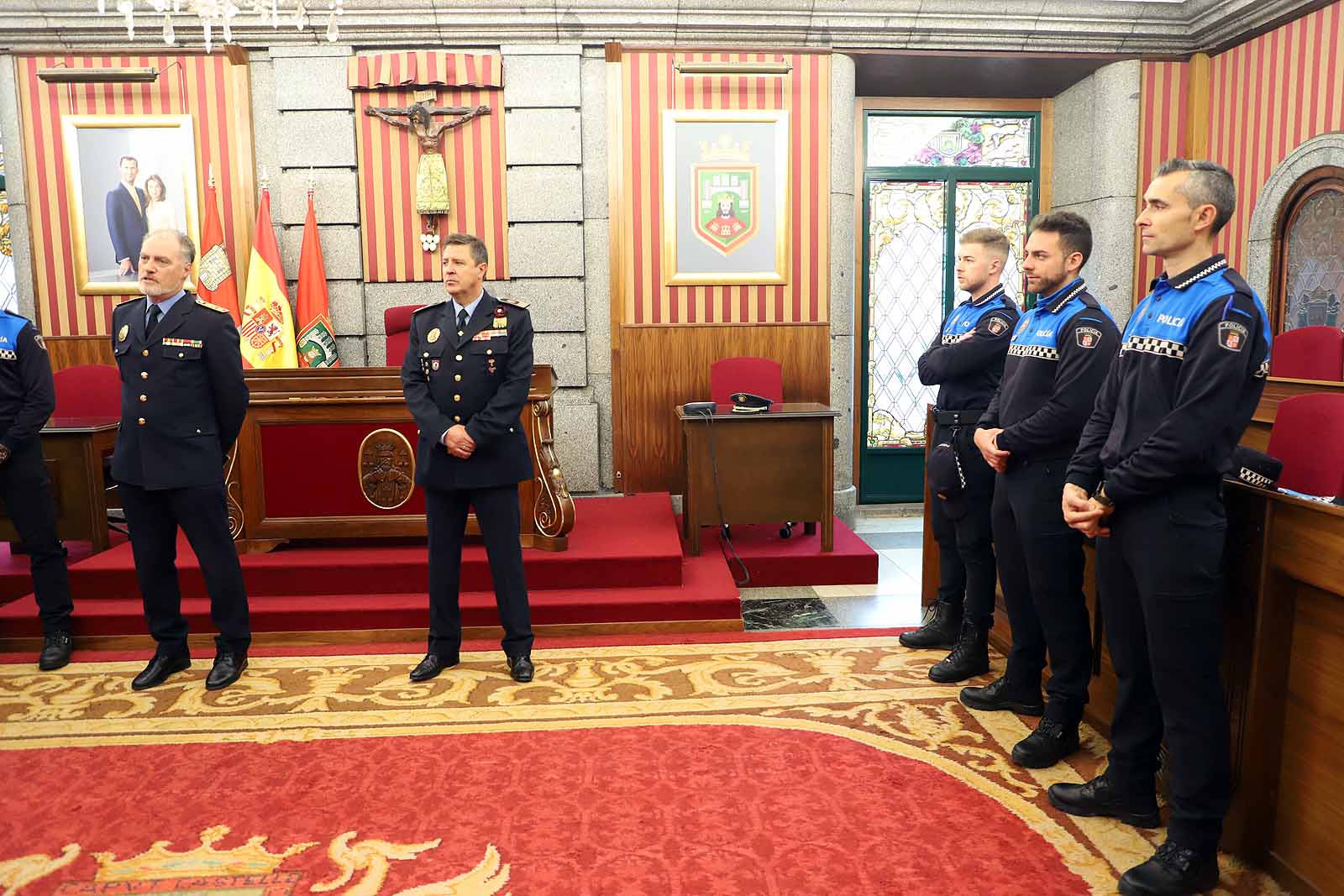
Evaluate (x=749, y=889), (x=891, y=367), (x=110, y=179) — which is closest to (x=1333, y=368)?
(x=891, y=367)

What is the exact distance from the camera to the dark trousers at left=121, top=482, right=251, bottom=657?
3289 mm

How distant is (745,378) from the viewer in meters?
5.84

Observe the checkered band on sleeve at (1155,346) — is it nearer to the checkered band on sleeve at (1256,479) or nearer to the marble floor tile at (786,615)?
the checkered band on sleeve at (1256,479)

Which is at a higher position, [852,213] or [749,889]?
[852,213]

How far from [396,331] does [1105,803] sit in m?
4.34

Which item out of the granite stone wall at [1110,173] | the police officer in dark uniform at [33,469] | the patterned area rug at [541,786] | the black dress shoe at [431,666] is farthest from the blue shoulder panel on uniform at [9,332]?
the granite stone wall at [1110,173]

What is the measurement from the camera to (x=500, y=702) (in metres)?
3.21

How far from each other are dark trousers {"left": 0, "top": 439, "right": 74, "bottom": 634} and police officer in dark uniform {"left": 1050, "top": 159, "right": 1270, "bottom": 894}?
3.74 m

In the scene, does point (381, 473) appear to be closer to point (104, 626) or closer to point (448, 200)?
point (104, 626)

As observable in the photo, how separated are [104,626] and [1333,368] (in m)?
5.90

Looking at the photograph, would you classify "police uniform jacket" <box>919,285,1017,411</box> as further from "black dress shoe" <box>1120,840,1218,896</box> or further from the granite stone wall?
the granite stone wall

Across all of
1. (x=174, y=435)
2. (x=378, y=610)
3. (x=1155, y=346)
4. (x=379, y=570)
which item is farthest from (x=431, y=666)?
(x=1155, y=346)

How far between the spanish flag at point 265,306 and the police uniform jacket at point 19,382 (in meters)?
2.22

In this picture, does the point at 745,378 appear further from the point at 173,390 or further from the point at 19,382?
the point at 19,382
